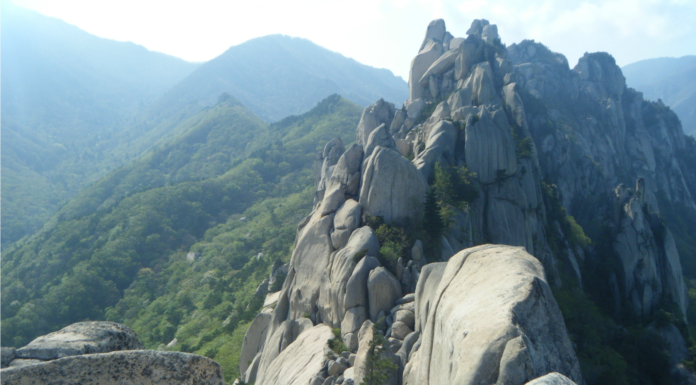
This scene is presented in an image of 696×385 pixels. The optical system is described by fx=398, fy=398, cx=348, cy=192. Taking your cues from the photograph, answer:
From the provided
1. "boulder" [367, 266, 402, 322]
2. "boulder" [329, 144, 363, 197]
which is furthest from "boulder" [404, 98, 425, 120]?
"boulder" [367, 266, 402, 322]

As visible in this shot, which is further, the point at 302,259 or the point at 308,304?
the point at 302,259

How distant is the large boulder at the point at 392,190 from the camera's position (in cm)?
2952

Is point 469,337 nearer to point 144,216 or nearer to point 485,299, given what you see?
point 485,299

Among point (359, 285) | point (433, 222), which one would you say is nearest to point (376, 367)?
point (359, 285)

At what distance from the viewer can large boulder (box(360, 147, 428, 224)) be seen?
29516mm

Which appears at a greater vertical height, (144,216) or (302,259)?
(302,259)

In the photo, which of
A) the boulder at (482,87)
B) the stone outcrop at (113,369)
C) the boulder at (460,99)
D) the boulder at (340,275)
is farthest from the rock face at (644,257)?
Result: the stone outcrop at (113,369)

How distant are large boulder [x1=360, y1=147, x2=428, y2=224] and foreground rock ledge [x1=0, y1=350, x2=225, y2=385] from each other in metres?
25.3

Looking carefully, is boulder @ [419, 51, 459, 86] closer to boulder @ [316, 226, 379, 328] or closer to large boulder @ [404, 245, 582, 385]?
boulder @ [316, 226, 379, 328]

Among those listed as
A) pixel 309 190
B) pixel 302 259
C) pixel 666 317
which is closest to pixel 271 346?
pixel 302 259

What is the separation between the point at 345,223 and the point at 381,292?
293 inches

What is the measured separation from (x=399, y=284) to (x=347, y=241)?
5.81 metres

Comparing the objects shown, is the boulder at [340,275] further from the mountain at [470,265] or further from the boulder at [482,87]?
the boulder at [482,87]

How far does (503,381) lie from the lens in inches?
307
